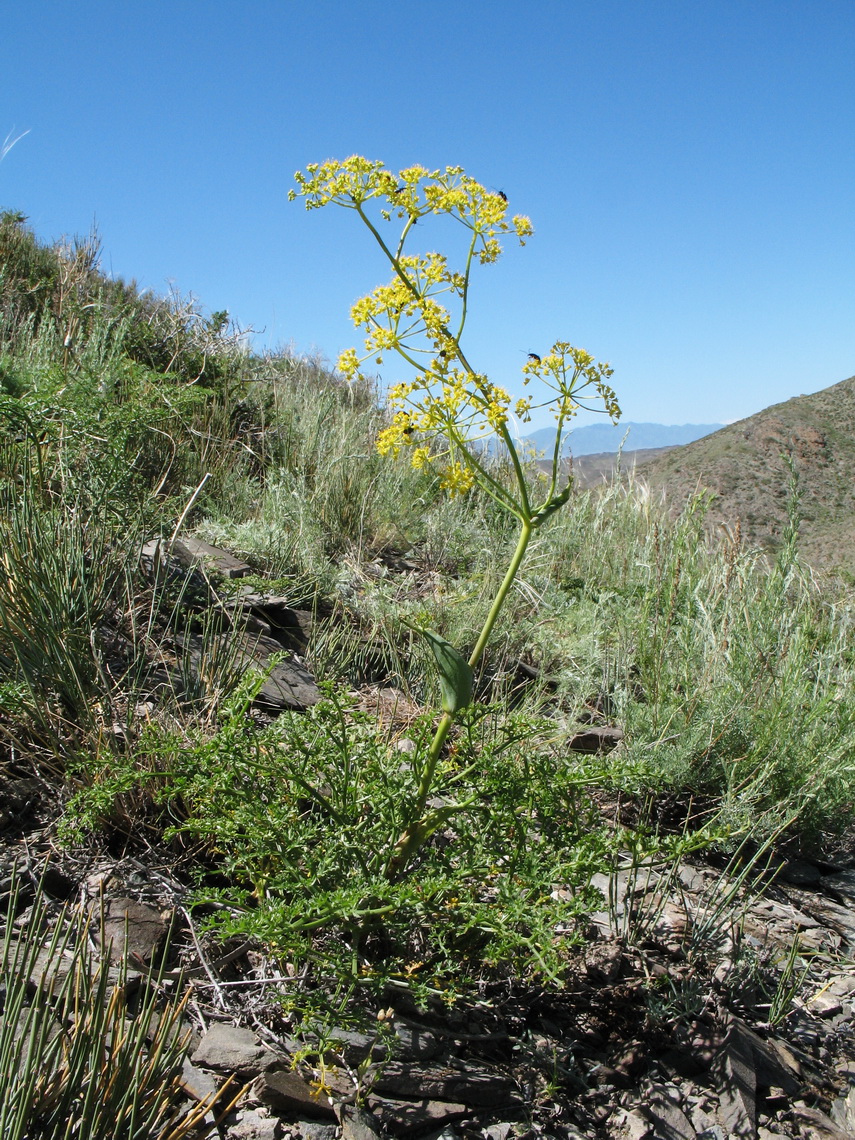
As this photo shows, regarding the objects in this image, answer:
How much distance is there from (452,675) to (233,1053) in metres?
0.95

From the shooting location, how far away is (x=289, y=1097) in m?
1.60

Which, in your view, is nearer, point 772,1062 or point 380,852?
point 380,852

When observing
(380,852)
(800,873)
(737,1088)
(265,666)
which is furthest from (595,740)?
(380,852)

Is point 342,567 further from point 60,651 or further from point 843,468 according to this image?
point 843,468

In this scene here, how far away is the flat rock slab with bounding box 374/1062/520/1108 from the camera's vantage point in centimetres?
171

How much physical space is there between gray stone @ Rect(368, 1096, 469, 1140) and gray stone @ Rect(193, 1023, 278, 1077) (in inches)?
9.9

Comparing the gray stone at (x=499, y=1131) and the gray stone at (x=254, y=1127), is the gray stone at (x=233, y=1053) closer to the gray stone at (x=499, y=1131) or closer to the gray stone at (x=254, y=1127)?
the gray stone at (x=254, y=1127)

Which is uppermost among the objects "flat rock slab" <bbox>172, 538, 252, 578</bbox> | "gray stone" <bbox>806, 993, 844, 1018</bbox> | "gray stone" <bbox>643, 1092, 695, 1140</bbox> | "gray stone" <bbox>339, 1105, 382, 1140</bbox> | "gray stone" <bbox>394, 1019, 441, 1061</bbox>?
"flat rock slab" <bbox>172, 538, 252, 578</bbox>

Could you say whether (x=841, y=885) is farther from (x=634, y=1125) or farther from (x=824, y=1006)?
(x=634, y=1125)

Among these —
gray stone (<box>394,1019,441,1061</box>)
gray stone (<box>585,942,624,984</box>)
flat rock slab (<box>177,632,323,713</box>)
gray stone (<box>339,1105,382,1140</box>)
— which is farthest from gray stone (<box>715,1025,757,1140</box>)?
flat rock slab (<box>177,632,323,713</box>)

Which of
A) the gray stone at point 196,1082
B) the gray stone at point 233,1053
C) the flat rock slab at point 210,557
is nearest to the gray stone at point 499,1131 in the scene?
the gray stone at point 233,1053

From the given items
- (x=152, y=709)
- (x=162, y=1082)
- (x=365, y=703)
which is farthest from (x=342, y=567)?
(x=162, y=1082)

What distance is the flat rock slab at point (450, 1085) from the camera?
1.71 metres

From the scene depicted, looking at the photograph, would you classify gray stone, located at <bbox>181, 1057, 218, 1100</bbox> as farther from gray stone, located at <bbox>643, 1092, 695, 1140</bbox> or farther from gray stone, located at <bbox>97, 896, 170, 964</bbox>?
gray stone, located at <bbox>643, 1092, 695, 1140</bbox>
